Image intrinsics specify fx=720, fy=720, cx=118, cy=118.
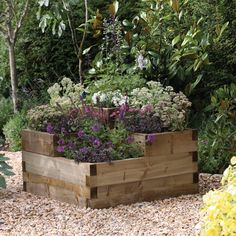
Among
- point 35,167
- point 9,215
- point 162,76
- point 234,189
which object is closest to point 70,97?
point 35,167

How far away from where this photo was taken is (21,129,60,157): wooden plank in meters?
5.57

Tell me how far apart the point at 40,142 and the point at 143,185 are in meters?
0.89

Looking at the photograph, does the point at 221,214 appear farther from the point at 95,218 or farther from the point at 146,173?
the point at 146,173

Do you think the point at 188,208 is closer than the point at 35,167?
Yes

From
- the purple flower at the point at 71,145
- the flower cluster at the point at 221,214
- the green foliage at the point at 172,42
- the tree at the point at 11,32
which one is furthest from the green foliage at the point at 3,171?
the tree at the point at 11,32

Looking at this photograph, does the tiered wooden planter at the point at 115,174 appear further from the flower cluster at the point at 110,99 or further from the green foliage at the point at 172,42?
the green foliage at the point at 172,42

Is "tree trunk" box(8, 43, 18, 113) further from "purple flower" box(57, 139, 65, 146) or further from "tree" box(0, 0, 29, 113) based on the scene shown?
"purple flower" box(57, 139, 65, 146)

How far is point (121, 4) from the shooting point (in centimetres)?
974

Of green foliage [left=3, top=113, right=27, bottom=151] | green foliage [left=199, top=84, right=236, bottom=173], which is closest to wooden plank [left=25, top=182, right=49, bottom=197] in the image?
green foliage [left=199, top=84, right=236, bottom=173]

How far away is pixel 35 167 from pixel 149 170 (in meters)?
0.94

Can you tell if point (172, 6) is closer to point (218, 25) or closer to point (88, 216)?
point (218, 25)

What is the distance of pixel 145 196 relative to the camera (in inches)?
217

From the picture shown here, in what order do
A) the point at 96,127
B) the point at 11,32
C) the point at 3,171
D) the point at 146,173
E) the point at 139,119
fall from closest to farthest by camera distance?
the point at 3,171 → the point at 146,173 → the point at 96,127 → the point at 139,119 → the point at 11,32

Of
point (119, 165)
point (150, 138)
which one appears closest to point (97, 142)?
point (119, 165)
